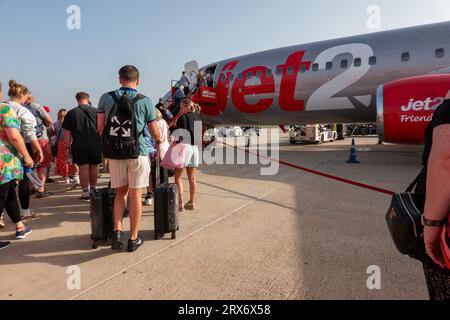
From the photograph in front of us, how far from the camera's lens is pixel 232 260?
2541mm

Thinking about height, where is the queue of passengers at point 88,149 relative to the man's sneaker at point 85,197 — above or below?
above

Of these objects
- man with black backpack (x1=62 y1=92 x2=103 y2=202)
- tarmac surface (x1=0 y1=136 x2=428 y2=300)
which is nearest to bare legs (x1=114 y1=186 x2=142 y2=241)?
tarmac surface (x1=0 y1=136 x2=428 y2=300)

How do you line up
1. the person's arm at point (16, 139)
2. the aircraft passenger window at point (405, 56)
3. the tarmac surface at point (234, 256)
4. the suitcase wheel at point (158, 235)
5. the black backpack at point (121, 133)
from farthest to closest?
the aircraft passenger window at point (405, 56) → the suitcase wheel at point (158, 235) → the person's arm at point (16, 139) → the black backpack at point (121, 133) → the tarmac surface at point (234, 256)

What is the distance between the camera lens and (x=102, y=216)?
2.88 metres

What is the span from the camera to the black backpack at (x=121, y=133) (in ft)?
8.54

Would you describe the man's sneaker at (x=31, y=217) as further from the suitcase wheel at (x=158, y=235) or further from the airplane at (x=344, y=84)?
the airplane at (x=344, y=84)

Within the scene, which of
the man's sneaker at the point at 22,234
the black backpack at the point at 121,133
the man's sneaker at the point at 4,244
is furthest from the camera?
the man's sneaker at the point at 22,234

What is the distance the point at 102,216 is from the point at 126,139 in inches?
36.1

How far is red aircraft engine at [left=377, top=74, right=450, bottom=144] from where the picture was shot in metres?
6.14

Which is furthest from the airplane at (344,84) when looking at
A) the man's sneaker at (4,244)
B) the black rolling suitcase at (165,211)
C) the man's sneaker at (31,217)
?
the man's sneaker at (4,244)

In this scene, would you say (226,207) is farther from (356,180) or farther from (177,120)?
(356,180)

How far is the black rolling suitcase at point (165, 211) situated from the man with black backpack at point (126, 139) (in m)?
0.27

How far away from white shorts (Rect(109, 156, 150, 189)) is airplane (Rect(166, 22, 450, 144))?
6.39 meters
